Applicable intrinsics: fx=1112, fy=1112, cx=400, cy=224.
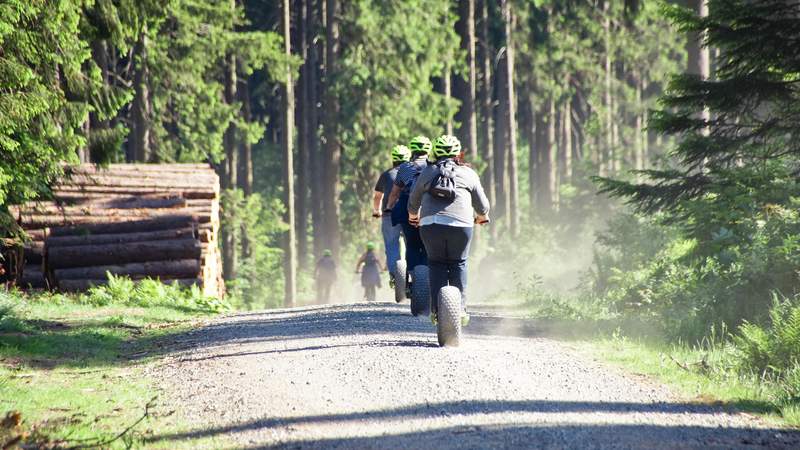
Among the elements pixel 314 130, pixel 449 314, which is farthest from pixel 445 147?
pixel 314 130

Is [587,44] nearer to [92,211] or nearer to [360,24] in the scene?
[360,24]

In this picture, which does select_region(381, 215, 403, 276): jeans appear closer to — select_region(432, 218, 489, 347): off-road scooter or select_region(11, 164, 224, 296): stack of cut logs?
select_region(432, 218, 489, 347): off-road scooter

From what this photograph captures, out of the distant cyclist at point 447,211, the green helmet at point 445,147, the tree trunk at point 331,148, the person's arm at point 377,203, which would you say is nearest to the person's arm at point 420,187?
the distant cyclist at point 447,211

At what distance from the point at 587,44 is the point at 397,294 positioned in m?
35.6

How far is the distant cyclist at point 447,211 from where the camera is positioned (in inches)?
437

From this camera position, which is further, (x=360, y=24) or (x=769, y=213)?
(x=360, y=24)

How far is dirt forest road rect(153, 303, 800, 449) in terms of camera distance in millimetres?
7332

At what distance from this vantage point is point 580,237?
4472cm

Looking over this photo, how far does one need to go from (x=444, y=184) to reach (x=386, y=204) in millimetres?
4051

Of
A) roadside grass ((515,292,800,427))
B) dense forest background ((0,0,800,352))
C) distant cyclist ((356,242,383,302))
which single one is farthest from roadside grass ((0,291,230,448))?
distant cyclist ((356,242,383,302))

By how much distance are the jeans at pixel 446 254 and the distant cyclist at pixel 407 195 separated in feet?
7.23

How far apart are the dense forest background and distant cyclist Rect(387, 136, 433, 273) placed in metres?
2.89

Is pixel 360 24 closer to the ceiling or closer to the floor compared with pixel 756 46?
closer to the ceiling

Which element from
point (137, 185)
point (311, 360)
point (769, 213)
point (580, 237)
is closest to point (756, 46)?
point (769, 213)
